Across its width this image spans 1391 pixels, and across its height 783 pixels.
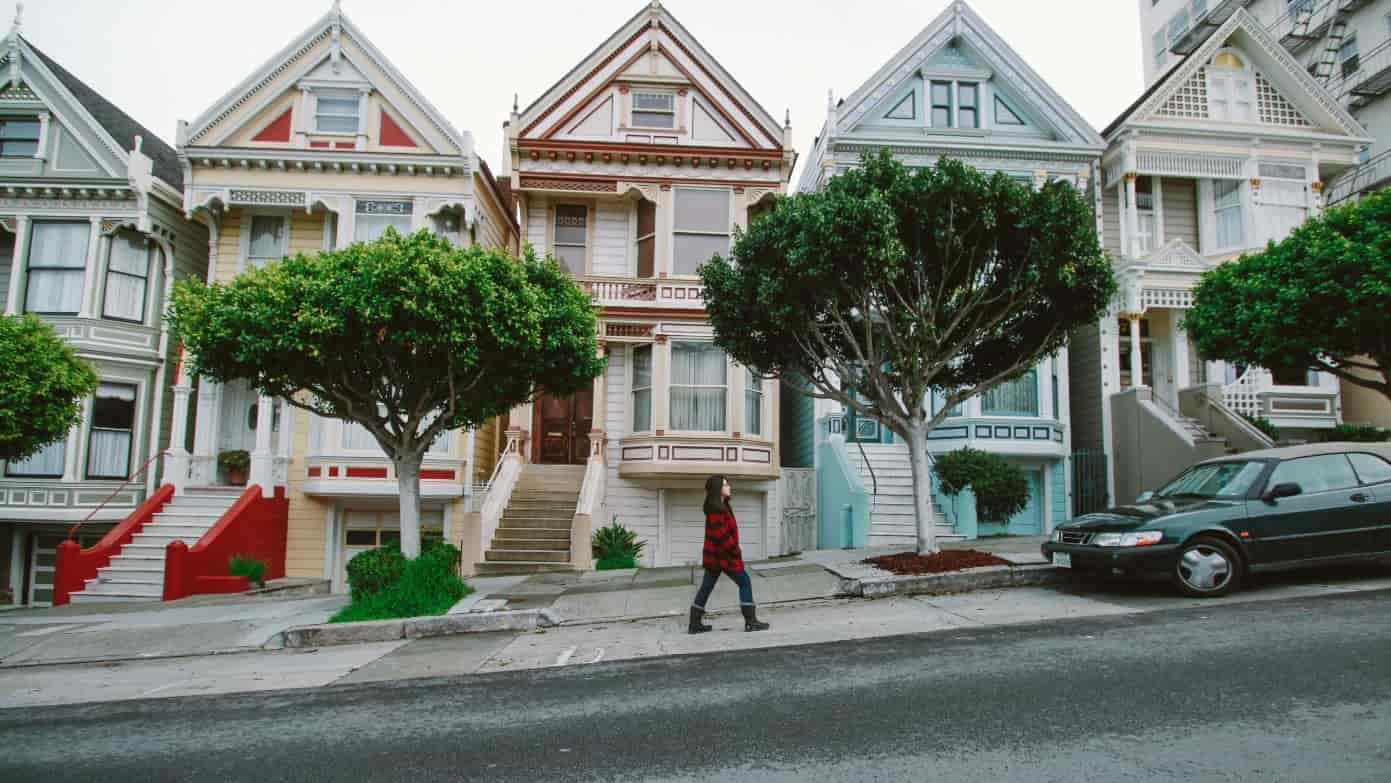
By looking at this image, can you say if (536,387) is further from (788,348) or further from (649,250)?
(649,250)

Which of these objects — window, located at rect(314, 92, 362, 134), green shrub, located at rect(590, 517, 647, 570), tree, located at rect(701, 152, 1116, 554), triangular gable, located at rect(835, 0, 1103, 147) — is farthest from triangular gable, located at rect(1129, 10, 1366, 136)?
window, located at rect(314, 92, 362, 134)

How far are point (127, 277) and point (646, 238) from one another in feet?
37.0

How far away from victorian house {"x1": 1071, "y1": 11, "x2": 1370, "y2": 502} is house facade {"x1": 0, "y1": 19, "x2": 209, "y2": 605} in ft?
69.9

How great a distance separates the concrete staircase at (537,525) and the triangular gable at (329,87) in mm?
7206

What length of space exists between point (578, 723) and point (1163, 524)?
7036 millimetres

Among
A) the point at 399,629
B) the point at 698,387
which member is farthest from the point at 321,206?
the point at 399,629

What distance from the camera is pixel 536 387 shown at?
12.7 meters

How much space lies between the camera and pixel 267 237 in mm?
19172

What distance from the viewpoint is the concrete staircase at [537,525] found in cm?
1584

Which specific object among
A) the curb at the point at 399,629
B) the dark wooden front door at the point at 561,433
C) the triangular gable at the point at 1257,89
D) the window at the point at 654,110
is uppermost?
the triangular gable at the point at 1257,89

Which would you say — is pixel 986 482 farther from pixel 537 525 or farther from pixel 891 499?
pixel 537 525

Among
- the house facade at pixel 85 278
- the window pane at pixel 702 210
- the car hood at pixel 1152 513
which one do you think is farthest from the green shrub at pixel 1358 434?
the house facade at pixel 85 278

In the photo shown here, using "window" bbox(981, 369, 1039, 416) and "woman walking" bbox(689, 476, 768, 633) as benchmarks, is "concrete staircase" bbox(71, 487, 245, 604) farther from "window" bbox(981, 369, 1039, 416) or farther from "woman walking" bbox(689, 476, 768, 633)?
"window" bbox(981, 369, 1039, 416)

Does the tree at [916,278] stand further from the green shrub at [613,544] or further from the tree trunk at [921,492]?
the green shrub at [613,544]
